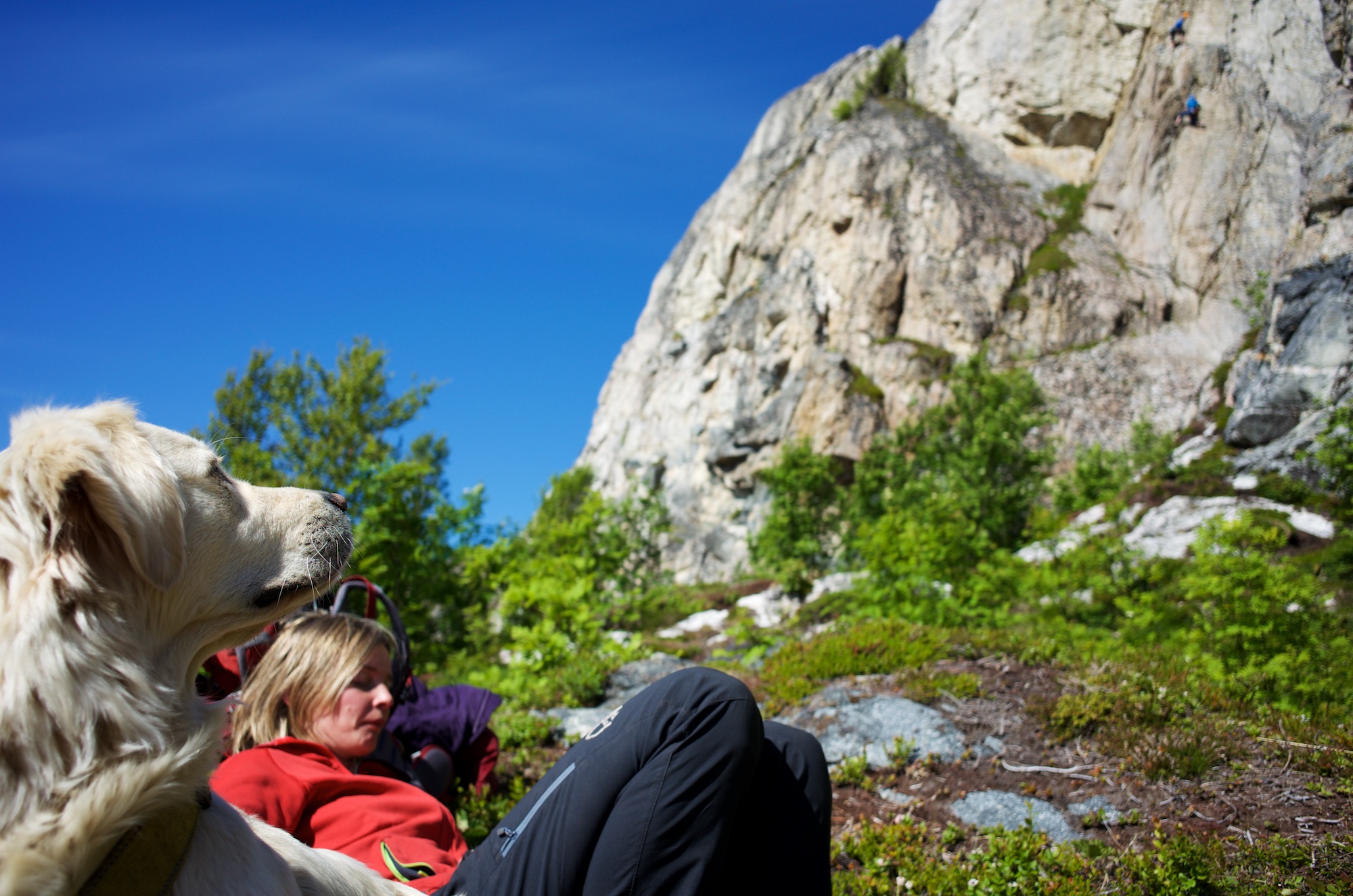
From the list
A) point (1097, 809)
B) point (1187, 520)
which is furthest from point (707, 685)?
point (1187, 520)

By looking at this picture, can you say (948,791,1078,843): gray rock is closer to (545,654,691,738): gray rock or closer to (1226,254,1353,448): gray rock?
(545,654,691,738): gray rock

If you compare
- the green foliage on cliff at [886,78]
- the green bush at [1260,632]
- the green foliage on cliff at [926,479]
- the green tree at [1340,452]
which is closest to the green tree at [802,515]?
the green foliage on cliff at [926,479]

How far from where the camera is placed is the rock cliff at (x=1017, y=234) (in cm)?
3397

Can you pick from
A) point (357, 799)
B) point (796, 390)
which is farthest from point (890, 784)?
point (796, 390)

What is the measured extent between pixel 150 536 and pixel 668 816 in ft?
4.89

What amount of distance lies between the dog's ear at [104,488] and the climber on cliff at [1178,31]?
49.8 m

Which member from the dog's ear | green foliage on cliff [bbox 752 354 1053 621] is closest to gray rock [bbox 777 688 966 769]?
the dog's ear

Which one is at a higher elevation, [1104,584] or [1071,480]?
[1104,584]

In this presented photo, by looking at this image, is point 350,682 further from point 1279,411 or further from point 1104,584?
point 1279,411

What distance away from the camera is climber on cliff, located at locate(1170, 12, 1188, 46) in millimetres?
37719

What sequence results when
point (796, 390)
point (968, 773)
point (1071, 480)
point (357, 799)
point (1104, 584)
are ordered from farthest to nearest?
point (796, 390) → point (1071, 480) → point (1104, 584) → point (968, 773) → point (357, 799)

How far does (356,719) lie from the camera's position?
8.84ft

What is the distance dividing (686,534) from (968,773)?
4135 centimetres

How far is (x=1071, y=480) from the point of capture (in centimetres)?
2397
